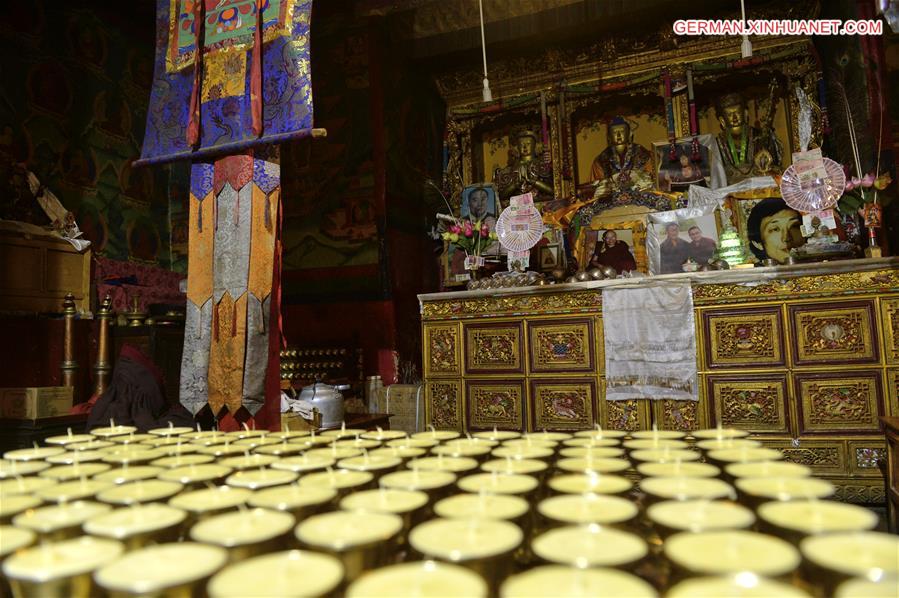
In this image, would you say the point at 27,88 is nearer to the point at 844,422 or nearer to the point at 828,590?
the point at 828,590

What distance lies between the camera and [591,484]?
1206mm

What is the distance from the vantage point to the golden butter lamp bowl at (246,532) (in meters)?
0.89

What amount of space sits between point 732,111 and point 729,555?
6335mm

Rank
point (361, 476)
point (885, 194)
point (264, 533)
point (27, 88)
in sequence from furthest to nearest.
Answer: point (27, 88), point (885, 194), point (361, 476), point (264, 533)

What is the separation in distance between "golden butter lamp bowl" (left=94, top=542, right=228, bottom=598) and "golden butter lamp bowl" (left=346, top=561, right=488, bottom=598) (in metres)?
0.22

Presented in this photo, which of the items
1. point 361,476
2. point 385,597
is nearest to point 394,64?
point 361,476

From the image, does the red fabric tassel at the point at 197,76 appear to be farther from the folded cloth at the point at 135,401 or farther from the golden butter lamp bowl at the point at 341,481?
the golden butter lamp bowl at the point at 341,481

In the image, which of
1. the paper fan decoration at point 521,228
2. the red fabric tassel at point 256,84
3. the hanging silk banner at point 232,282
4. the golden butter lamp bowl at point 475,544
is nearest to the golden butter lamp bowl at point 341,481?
the golden butter lamp bowl at point 475,544

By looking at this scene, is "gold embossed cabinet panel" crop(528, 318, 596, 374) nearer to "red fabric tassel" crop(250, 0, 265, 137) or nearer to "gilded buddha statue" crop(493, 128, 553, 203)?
"red fabric tassel" crop(250, 0, 265, 137)

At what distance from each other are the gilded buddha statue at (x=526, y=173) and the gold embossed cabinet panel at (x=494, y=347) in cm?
280

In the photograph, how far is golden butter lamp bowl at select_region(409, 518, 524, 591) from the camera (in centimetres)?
82

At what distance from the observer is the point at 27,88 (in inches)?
205

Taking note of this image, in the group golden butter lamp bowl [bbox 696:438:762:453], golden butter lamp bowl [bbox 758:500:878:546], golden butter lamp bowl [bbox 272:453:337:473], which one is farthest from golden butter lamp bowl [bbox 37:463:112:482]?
golden butter lamp bowl [bbox 696:438:762:453]

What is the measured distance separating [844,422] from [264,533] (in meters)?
3.60
